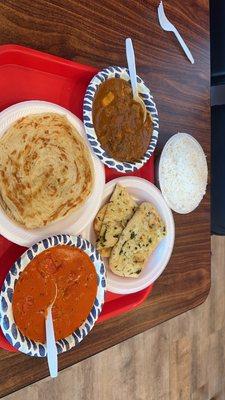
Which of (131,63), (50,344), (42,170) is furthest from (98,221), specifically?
(131,63)

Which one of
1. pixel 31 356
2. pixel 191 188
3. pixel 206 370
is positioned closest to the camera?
pixel 31 356

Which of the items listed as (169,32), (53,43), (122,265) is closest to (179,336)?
(122,265)

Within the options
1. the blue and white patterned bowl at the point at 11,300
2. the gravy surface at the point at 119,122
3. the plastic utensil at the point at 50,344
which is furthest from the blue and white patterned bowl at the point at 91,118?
the plastic utensil at the point at 50,344

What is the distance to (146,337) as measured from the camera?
2.54m

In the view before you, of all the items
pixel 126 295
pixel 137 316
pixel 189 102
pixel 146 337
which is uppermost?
pixel 189 102

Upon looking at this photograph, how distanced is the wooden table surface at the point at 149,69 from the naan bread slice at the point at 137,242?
18 centimetres

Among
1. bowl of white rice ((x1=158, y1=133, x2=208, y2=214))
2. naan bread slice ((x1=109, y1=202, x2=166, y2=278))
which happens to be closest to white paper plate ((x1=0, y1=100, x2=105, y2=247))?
naan bread slice ((x1=109, y1=202, x2=166, y2=278))

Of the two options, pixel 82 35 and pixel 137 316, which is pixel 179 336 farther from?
pixel 82 35

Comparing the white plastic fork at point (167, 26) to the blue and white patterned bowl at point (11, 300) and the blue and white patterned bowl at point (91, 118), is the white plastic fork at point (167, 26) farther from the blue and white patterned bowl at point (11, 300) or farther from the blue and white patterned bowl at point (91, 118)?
the blue and white patterned bowl at point (11, 300)

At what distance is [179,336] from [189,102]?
63.6 inches

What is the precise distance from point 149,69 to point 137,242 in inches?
22.2

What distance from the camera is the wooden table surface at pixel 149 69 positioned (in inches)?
46.9

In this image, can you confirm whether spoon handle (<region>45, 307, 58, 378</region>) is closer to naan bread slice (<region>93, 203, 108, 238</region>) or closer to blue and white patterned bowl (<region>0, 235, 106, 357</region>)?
blue and white patterned bowl (<region>0, 235, 106, 357</region>)

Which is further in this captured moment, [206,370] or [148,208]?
[206,370]
